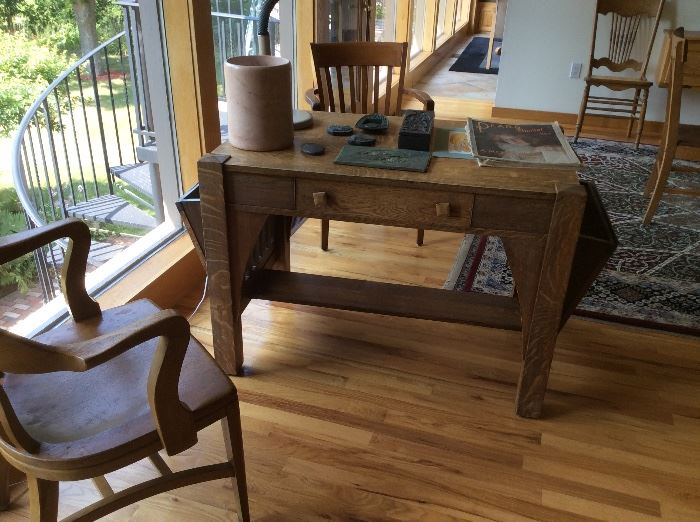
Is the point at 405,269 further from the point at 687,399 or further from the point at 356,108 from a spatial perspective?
the point at 687,399

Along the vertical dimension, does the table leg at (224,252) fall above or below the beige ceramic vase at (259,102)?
below

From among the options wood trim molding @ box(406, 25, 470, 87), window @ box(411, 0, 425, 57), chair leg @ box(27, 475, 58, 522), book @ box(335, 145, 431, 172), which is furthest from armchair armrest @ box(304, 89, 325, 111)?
window @ box(411, 0, 425, 57)

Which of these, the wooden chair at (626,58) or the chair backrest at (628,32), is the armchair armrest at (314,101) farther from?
the chair backrest at (628,32)

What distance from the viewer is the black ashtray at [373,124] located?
1.87m

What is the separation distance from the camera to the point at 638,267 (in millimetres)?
2684

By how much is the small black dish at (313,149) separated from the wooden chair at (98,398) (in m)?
0.61

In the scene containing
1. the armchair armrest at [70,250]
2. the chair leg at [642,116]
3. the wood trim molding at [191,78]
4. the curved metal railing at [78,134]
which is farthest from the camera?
the chair leg at [642,116]

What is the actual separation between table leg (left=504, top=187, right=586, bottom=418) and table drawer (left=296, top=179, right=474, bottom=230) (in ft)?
0.57

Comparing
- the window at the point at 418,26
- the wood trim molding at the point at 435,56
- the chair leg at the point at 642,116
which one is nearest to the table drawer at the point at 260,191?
the chair leg at the point at 642,116

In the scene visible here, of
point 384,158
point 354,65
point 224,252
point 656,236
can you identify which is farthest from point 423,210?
point 656,236

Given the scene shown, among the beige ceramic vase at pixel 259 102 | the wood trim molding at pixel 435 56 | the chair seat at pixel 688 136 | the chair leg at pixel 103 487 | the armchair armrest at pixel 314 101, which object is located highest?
the beige ceramic vase at pixel 259 102

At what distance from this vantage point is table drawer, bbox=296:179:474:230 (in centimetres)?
155

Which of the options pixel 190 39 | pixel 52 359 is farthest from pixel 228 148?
pixel 52 359

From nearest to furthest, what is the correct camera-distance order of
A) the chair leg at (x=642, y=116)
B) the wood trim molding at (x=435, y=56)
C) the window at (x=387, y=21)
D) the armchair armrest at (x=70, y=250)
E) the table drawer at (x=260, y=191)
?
the armchair armrest at (x=70, y=250)
the table drawer at (x=260, y=191)
the chair leg at (x=642, y=116)
the window at (x=387, y=21)
the wood trim molding at (x=435, y=56)
